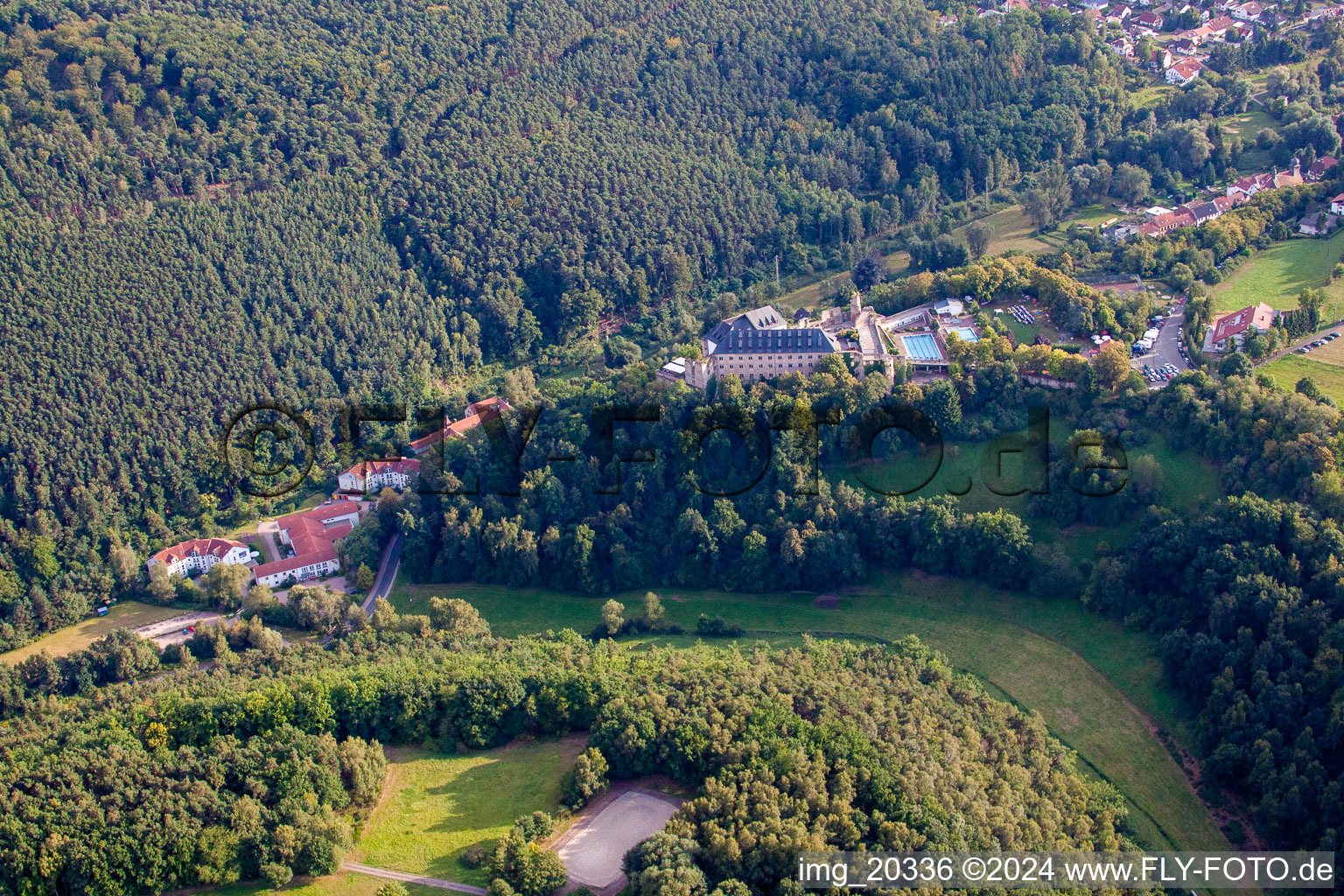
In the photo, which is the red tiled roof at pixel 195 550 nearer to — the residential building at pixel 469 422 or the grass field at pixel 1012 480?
the residential building at pixel 469 422

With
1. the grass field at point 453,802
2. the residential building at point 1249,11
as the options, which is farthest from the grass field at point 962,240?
the grass field at point 453,802

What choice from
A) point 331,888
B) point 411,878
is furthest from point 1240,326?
point 331,888

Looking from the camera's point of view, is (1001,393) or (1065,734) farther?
(1001,393)

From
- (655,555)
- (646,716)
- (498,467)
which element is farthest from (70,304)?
(646,716)

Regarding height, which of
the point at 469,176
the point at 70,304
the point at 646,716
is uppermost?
the point at 469,176

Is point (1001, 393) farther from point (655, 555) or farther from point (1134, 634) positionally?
point (655, 555)

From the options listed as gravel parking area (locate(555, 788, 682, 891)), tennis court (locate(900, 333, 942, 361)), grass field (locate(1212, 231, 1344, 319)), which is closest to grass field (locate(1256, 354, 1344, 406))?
grass field (locate(1212, 231, 1344, 319))

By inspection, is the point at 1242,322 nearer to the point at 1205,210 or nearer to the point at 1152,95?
the point at 1205,210

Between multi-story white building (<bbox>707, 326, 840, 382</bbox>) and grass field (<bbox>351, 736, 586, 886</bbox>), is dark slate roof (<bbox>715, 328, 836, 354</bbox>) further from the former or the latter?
grass field (<bbox>351, 736, 586, 886</bbox>)
